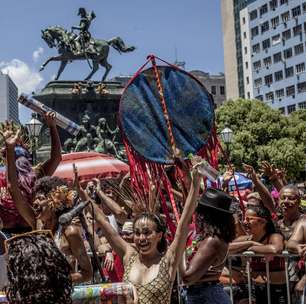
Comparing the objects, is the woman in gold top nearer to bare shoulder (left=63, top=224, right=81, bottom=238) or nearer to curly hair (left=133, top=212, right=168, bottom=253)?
curly hair (left=133, top=212, right=168, bottom=253)

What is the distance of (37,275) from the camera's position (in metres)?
2.39

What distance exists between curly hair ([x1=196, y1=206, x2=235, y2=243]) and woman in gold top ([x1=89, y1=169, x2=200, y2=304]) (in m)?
0.41

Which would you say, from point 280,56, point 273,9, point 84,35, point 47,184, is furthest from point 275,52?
point 47,184

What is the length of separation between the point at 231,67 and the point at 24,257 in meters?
84.3

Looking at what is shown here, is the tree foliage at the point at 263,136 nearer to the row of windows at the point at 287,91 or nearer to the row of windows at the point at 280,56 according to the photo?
the row of windows at the point at 287,91

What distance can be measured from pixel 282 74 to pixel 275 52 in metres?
2.90

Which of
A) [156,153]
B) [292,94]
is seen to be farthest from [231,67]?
[156,153]

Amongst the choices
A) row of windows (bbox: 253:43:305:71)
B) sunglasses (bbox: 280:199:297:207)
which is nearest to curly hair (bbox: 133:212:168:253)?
sunglasses (bbox: 280:199:297:207)

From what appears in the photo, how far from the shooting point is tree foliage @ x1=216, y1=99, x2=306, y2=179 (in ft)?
155

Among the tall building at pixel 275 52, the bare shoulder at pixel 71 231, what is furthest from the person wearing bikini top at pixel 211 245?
the tall building at pixel 275 52

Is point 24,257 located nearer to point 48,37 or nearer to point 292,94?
point 48,37

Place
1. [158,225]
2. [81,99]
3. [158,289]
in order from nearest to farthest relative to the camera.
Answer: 1. [158,289]
2. [158,225]
3. [81,99]

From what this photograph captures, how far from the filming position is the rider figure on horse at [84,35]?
1699 inches

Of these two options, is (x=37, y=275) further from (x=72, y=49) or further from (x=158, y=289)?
(x=72, y=49)
